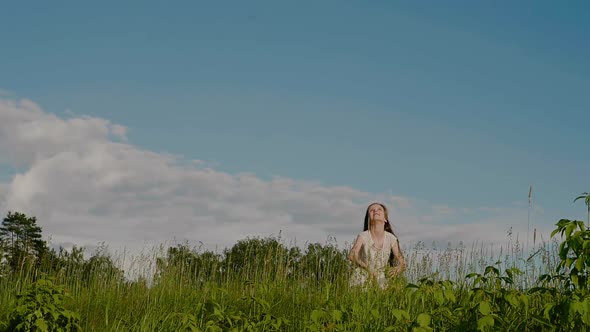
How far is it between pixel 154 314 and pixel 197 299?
984 mm

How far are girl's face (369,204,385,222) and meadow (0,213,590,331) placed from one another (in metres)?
0.71

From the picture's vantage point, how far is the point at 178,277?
29.4 ft

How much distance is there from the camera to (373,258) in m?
8.67

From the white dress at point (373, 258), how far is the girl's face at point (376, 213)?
23cm

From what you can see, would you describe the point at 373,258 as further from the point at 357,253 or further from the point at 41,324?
the point at 41,324

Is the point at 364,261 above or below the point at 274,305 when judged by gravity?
above

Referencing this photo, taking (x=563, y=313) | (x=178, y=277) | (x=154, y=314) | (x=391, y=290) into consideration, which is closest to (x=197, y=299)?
(x=154, y=314)

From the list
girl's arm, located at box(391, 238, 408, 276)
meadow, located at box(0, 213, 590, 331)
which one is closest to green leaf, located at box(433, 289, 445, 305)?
meadow, located at box(0, 213, 590, 331)

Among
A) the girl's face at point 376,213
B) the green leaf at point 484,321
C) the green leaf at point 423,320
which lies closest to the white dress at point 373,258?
the girl's face at point 376,213

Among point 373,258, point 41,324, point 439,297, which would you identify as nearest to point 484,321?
point 439,297

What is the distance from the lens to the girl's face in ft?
29.8

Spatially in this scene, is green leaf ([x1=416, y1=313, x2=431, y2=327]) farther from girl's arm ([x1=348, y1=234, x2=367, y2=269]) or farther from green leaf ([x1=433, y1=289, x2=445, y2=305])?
girl's arm ([x1=348, y1=234, x2=367, y2=269])

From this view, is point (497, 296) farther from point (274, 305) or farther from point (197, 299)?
point (197, 299)

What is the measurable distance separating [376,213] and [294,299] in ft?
7.58
